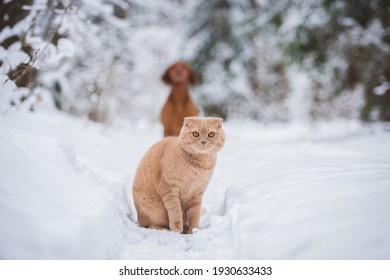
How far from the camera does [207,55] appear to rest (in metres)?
8.80

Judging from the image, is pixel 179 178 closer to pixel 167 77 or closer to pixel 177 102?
pixel 177 102

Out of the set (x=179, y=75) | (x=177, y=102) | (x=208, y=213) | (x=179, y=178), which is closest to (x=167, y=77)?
(x=179, y=75)

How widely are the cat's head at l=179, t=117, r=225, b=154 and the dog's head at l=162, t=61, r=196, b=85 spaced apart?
2142mm

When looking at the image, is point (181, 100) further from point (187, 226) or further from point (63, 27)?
point (187, 226)

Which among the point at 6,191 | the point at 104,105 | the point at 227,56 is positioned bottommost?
the point at 6,191

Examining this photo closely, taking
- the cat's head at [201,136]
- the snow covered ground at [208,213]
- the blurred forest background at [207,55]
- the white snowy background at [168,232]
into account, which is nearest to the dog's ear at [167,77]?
the blurred forest background at [207,55]

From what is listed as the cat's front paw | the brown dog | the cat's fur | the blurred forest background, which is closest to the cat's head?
the cat's fur

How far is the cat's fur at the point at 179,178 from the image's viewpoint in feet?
8.29

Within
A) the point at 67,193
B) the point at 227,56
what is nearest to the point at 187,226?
the point at 67,193

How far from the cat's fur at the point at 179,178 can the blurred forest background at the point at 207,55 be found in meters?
1.12

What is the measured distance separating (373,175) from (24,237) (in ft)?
6.45

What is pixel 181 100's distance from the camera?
184 inches

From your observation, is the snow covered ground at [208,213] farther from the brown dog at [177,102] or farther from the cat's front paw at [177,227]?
the brown dog at [177,102]

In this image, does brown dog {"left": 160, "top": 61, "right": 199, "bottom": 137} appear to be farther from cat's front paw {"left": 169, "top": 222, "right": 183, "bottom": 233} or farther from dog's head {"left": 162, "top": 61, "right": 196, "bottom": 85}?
cat's front paw {"left": 169, "top": 222, "right": 183, "bottom": 233}
